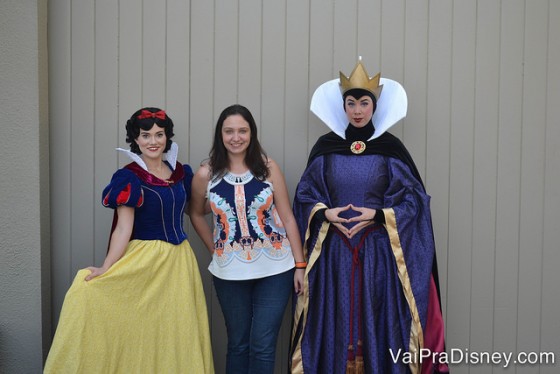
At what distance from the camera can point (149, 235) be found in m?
2.85

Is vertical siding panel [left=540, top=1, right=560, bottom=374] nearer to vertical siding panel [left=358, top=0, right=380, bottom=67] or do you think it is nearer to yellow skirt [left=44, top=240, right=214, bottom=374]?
vertical siding panel [left=358, top=0, right=380, bottom=67]

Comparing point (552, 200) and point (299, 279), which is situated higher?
point (552, 200)

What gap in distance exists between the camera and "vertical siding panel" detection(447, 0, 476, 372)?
344 cm

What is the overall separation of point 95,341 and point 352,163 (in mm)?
1442

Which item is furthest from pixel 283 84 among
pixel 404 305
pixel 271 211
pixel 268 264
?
pixel 404 305

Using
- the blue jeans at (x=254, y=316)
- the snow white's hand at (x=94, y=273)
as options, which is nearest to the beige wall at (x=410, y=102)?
the blue jeans at (x=254, y=316)

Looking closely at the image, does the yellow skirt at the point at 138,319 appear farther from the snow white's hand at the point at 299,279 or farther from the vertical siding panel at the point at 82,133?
the vertical siding panel at the point at 82,133

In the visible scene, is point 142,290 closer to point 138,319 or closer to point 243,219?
point 138,319

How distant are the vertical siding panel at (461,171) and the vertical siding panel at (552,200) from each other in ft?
1.42

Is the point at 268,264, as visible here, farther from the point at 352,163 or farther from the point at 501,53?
the point at 501,53

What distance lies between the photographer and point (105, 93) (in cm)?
337

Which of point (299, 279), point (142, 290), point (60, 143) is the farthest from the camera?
point (60, 143)

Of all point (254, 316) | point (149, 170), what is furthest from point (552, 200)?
point (149, 170)

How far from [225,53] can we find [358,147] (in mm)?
943
